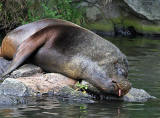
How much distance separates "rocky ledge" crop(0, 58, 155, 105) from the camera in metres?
7.57

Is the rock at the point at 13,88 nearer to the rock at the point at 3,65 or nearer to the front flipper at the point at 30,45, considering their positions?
the front flipper at the point at 30,45

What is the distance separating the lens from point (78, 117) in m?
6.45

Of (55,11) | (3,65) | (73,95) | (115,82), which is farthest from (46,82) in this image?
(55,11)

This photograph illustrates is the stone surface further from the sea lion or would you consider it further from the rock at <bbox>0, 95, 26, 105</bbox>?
the rock at <bbox>0, 95, 26, 105</bbox>

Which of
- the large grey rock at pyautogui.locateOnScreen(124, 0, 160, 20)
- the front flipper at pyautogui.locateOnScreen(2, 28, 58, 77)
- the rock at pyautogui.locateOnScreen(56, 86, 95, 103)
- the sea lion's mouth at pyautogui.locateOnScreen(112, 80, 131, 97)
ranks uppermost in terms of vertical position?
the large grey rock at pyautogui.locateOnScreen(124, 0, 160, 20)

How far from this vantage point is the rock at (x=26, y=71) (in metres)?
8.54

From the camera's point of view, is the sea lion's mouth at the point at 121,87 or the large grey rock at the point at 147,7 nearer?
the sea lion's mouth at the point at 121,87

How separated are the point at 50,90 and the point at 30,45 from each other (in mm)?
1318

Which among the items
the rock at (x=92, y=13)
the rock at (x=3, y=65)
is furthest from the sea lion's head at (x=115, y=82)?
the rock at (x=92, y=13)

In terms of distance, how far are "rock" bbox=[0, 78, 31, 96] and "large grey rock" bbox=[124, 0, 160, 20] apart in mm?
11920

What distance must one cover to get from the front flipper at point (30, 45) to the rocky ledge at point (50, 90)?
24 cm

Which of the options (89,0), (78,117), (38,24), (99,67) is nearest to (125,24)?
(89,0)

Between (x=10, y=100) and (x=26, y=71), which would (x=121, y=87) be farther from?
(x=10, y=100)

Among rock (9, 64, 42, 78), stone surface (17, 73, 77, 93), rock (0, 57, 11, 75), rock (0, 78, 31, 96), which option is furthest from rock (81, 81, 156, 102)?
rock (0, 57, 11, 75)
